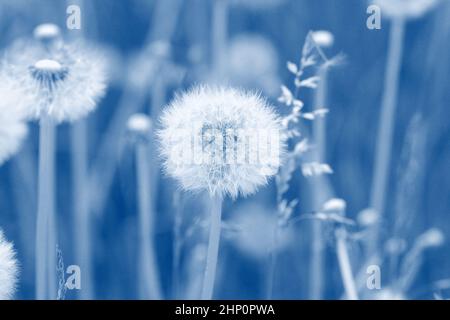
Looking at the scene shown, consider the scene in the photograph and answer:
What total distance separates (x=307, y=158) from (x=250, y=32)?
0.33 m

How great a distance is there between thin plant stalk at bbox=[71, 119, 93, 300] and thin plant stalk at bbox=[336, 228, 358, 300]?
40 centimetres

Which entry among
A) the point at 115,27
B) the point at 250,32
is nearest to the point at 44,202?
the point at 115,27

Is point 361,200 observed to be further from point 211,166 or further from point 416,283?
point 211,166

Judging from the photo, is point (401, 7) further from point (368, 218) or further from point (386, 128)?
point (368, 218)

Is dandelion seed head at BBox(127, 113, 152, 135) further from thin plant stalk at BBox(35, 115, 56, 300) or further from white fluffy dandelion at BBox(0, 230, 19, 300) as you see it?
white fluffy dandelion at BBox(0, 230, 19, 300)

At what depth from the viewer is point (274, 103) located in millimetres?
1229

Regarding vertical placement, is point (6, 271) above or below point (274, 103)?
below

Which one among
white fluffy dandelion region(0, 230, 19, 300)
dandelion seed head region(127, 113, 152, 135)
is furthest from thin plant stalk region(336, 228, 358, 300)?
white fluffy dandelion region(0, 230, 19, 300)

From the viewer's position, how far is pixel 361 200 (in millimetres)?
1287

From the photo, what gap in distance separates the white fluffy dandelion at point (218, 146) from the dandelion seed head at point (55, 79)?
0.48 ft

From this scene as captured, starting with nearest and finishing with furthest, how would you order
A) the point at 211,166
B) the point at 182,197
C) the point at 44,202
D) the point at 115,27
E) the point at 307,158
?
the point at 211,166 → the point at 44,202 → the point at 182,197 → the point at 307,158 → the point at 115,27

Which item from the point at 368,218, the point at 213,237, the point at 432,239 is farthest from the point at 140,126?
the point at 432,239

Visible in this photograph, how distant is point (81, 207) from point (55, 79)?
267 mm
